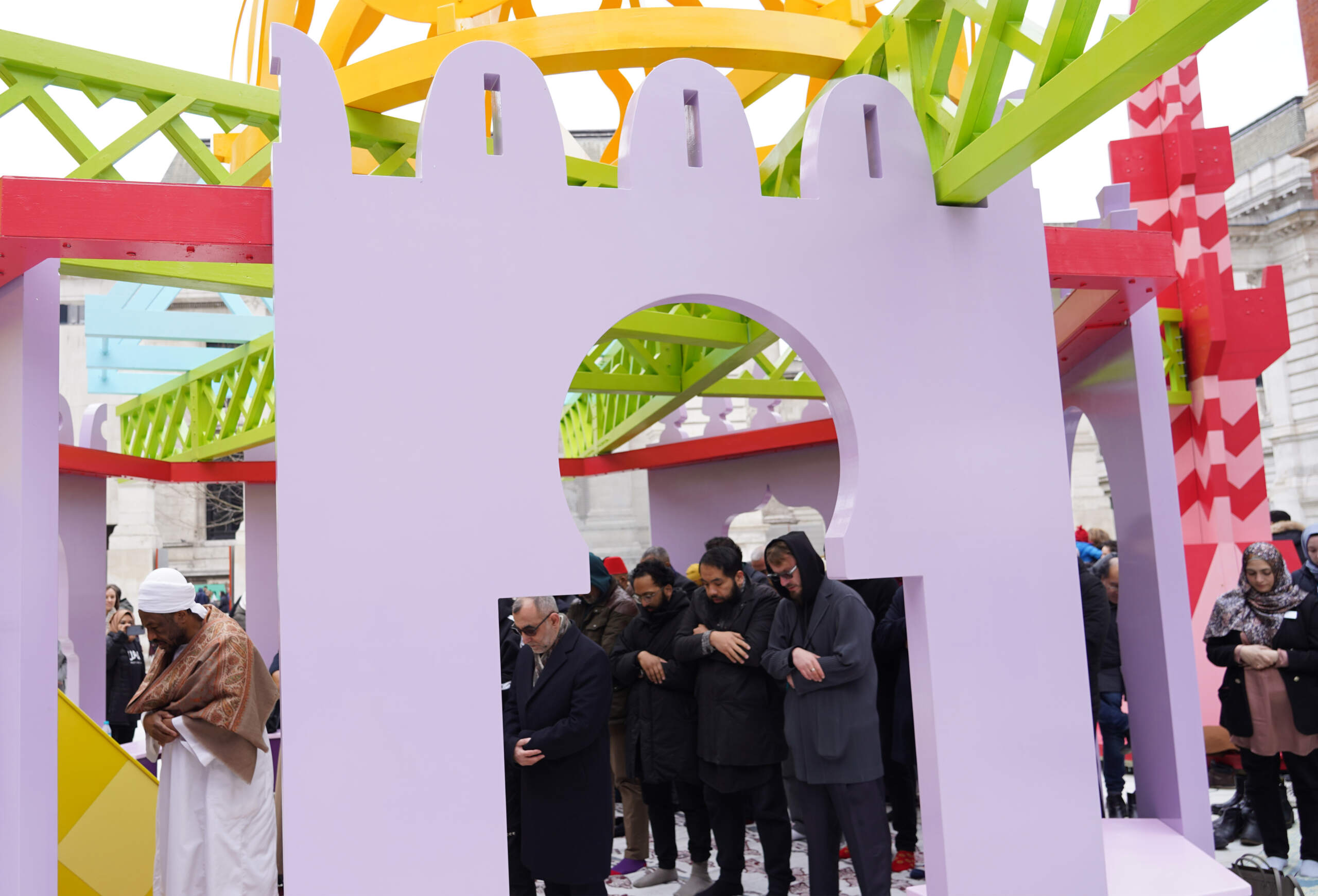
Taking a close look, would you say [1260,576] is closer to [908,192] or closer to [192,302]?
[908,192]

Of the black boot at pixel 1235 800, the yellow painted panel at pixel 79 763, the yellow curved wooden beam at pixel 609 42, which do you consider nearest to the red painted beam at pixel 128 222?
the yellow curved wooden beam at pixel 609 42

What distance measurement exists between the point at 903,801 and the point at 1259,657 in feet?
7.61

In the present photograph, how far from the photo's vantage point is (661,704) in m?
6.33

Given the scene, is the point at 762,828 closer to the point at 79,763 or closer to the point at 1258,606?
the point at 1258,606

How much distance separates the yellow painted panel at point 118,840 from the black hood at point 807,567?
3918 mm

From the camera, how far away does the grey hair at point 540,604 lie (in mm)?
5215

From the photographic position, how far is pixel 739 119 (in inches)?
177

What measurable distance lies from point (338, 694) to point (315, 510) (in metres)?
0.69

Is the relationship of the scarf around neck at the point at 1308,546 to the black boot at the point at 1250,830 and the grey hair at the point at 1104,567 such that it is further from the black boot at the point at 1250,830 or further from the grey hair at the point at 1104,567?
the black boot at the point at 1250,830

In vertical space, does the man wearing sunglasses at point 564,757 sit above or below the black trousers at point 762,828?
above

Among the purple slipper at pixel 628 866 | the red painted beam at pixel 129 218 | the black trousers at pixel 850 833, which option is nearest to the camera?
the red painted beam at pixel 129 218

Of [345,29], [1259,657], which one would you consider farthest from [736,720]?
[345,29]

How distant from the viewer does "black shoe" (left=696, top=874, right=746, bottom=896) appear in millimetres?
6043

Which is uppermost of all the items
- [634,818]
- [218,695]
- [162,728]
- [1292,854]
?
[218,695]
